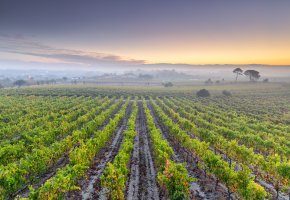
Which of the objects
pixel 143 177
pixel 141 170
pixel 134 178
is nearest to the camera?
pixel 134 178

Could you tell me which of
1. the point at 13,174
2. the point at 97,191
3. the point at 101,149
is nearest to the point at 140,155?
the point at 101,149

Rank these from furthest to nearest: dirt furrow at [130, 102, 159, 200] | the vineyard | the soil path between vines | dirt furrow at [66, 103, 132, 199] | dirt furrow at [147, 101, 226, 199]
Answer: dirt furrow at [147, 101, 226, 199]
the soil path between vines
dirt furrow at [130, 102, 159, 200]
dirt furrow at [66, 103, 132, 199]
the vineyard

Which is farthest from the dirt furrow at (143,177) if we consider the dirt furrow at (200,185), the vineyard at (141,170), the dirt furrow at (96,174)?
the dirt furrow at (200,185)

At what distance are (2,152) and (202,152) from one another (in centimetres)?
1858

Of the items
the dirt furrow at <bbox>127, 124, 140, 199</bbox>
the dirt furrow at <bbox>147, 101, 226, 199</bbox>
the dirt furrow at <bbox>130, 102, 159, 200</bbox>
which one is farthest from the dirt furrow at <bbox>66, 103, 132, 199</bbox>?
the dirt furrow at <bbox>147, 101, 226, 199</bbox>

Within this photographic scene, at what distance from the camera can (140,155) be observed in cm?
2677

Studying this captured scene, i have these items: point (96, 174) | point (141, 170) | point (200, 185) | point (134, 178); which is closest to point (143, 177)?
point (134, 178)

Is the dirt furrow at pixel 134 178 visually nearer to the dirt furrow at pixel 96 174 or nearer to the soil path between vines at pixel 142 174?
the soil path between vines at pixel 142 174

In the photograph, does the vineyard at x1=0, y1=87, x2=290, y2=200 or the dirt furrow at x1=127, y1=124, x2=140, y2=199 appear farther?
the dirt furrow at x1=127, y1=124, x2=140, y2=199

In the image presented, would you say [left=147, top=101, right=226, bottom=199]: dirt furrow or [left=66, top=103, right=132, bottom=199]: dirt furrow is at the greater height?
[left=66, top=103, right=132, bottom=199]: dirt furrow

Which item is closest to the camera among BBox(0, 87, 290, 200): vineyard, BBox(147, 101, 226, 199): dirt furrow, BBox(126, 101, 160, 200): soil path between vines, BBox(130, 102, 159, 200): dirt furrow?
BBox(0, 87, 290, 200): vineyard

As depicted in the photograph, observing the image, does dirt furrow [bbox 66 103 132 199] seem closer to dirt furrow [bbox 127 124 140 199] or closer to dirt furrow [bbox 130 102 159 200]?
dirt furrow [bbox 127 124 140 199]

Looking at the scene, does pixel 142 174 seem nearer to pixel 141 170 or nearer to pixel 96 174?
pixel 141 170

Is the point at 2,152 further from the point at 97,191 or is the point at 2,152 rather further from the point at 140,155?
the point at 140,155
